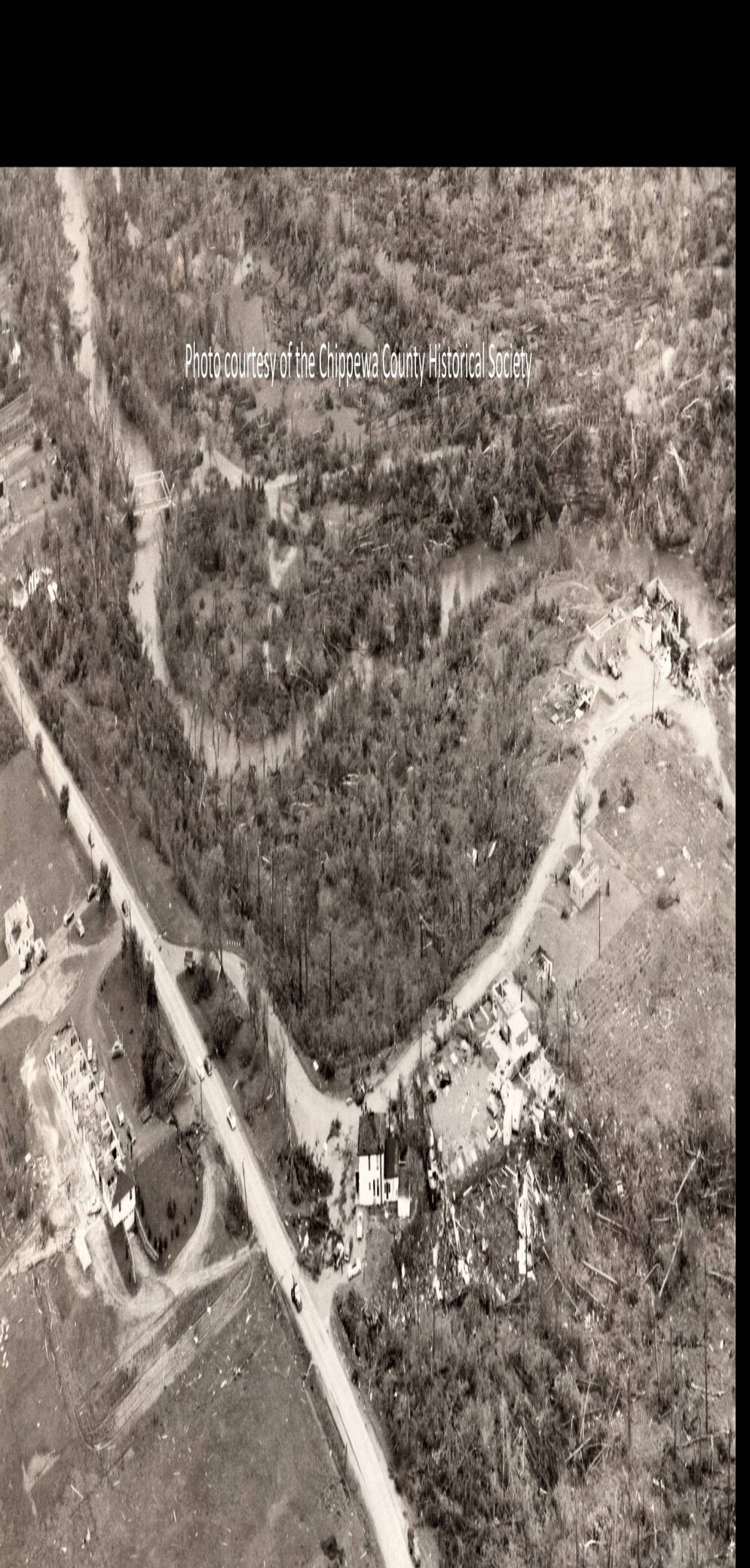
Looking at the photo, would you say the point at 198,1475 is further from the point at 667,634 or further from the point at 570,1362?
the point at 667,634

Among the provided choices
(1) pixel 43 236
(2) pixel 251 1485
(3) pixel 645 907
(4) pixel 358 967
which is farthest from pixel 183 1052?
(1) pixel 43 236

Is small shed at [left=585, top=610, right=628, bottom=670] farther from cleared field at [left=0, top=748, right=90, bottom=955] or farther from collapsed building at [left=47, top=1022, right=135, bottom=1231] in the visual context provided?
collapsed building at [left=47, top=1022, right=135, bottom=1231]

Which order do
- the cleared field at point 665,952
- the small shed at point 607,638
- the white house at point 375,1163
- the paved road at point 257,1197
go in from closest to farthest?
the paved road at point 257,1197 < the white house at point 375,1163 < the cleared field at point 665,952 < the small shed at point 607,638

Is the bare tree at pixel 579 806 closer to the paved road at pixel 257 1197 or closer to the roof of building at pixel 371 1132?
the roof of building at pixel 371 1132

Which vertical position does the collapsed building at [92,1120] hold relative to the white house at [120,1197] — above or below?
above

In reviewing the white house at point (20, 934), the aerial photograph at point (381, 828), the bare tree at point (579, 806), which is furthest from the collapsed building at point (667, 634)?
the white house at point (20, 934)
